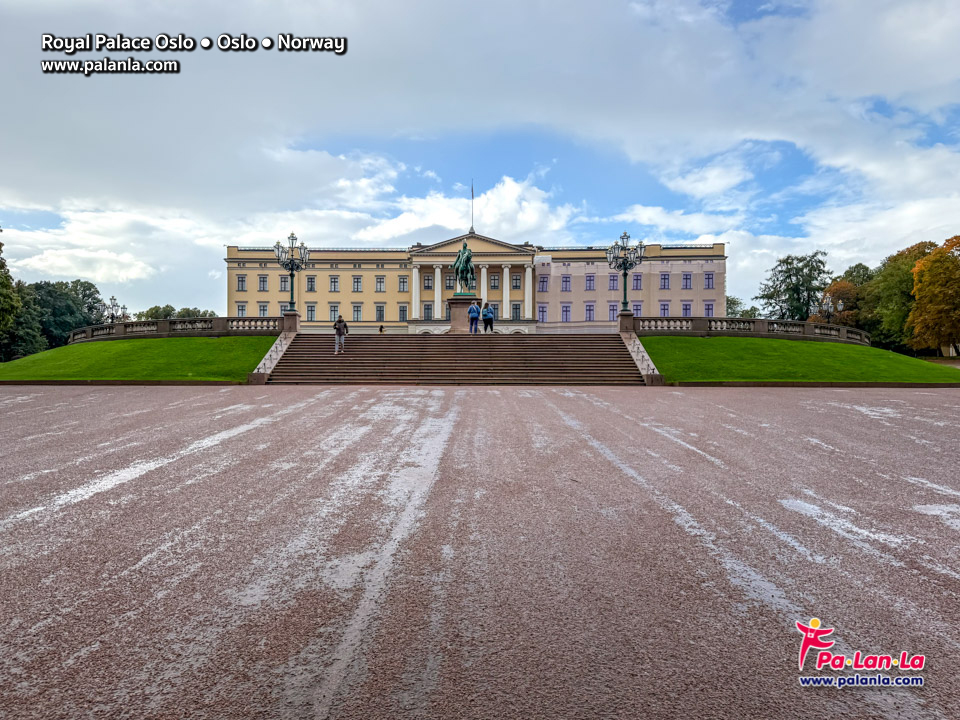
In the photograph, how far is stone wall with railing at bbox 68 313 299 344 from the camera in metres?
29.1

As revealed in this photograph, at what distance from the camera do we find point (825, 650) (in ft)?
8.46

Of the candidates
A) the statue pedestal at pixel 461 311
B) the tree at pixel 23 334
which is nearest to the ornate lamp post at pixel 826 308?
the statue pedestal at pixel 461 311

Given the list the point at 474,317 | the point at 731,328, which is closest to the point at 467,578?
the point at 474,317

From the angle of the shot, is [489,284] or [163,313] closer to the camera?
[489,284]

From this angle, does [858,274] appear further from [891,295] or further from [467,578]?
[467,578]

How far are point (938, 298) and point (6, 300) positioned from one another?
251 ft

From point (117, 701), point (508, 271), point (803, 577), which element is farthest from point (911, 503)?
point (508, 271)

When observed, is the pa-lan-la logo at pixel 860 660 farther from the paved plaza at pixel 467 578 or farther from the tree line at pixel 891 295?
the tree line at pixel 891 295

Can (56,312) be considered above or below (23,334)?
above

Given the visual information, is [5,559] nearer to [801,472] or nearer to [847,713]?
[847,713]

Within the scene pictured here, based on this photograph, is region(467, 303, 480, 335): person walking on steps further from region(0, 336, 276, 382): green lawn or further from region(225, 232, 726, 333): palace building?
region(225, 232, 726, 333): palace building

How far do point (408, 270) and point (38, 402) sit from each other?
5704 cm

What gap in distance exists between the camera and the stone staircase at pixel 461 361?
21.0 m

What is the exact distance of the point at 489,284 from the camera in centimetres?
6650
